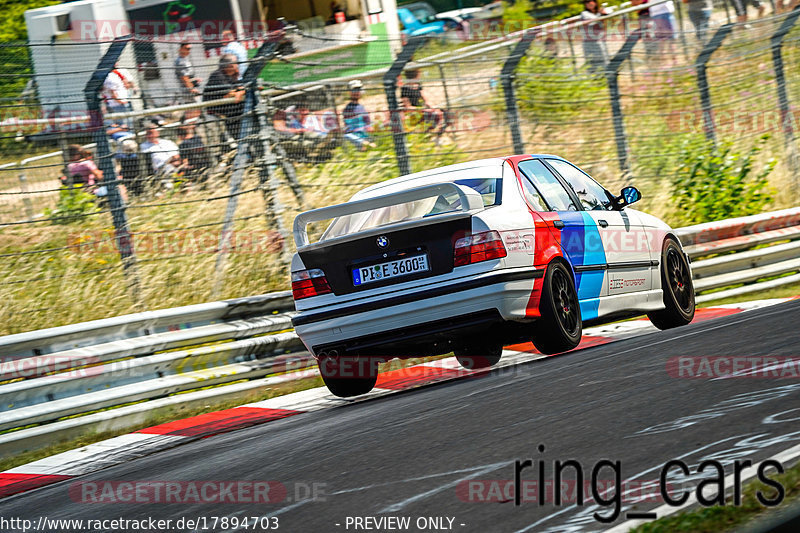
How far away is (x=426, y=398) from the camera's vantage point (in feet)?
21.1

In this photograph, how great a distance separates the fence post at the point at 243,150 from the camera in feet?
31.7

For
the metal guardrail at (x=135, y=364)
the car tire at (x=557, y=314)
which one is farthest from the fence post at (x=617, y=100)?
the car tire at (x=557, y=314)

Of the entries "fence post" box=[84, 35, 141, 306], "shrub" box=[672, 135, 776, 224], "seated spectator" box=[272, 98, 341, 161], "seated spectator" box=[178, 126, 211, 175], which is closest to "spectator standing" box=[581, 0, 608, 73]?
"shrub" box=[672, 135, 776, 224]

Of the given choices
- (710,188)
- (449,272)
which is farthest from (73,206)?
(710,188)

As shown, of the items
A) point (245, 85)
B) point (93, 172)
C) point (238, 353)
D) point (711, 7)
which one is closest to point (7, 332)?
point (93, 172)

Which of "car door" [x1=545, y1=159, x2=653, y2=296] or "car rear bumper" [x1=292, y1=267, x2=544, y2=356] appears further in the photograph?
"car door" [x1=545, y1=159, x2=653, y2=296]

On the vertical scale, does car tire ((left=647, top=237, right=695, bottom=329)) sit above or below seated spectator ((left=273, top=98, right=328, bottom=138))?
below

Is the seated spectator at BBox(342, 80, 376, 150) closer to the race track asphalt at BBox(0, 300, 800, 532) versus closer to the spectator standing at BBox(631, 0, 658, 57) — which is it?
the spectator standing at BBox(631, 0, 658, 57)

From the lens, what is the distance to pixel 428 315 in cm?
658

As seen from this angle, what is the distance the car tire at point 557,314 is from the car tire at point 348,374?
1.24m

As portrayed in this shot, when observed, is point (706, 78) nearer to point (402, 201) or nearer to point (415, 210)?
point (415, 210)

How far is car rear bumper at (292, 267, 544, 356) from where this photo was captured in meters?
6.49

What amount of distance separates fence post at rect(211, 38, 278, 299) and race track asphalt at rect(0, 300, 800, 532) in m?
3.60

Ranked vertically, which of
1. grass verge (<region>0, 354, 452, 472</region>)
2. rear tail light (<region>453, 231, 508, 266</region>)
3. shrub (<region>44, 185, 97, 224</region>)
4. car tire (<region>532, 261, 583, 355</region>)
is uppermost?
shrub (<region>44, 185, 97, 224</region>)
